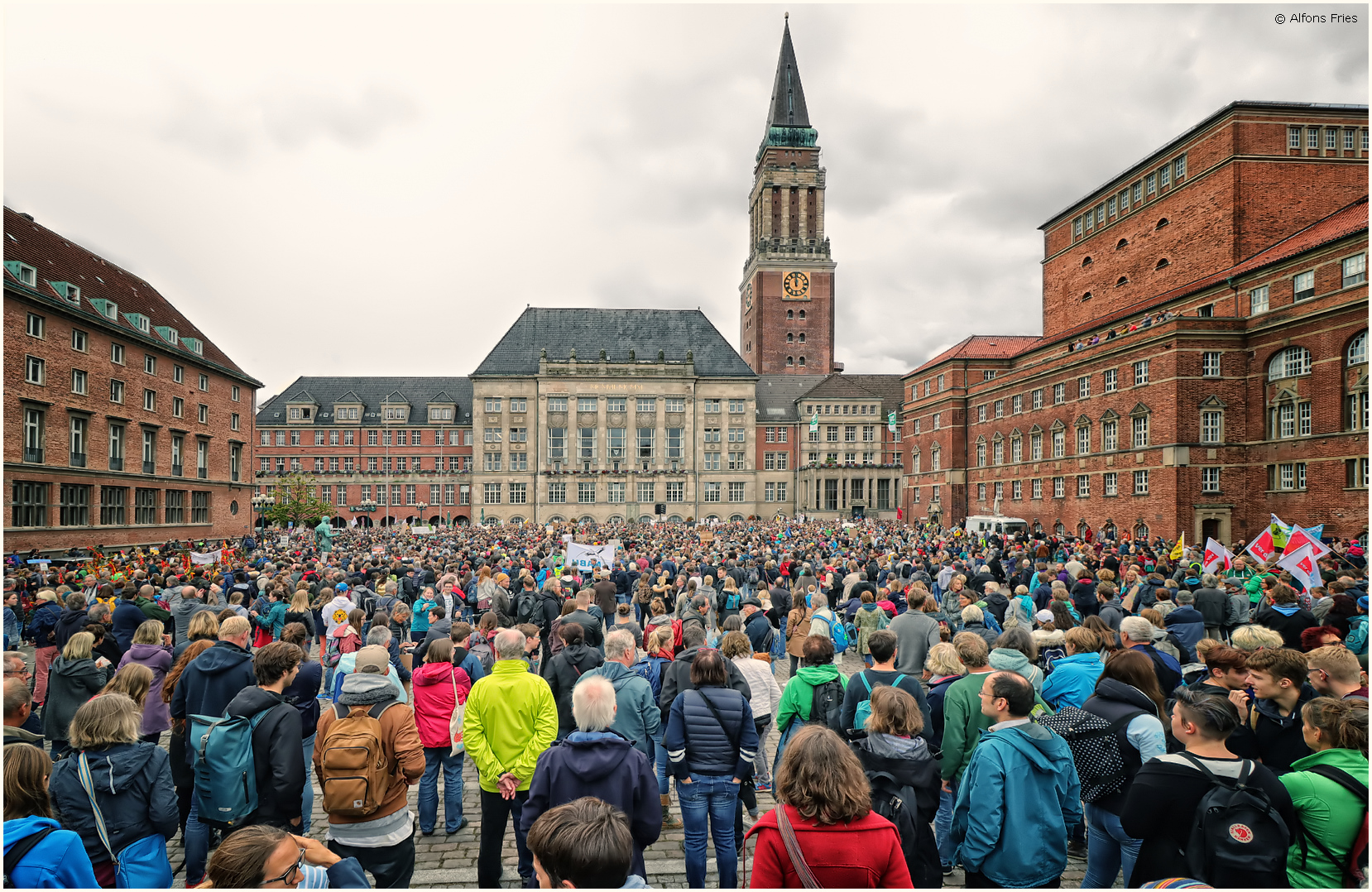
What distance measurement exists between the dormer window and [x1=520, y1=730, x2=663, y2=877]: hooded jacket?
37613mm

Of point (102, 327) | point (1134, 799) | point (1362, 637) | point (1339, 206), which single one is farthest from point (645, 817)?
point (1339, 206)

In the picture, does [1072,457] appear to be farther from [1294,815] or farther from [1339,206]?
[1294,815]

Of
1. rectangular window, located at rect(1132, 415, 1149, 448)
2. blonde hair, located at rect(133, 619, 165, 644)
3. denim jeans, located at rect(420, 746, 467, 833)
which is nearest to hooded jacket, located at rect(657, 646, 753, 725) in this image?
denim jeans, located at rect(420, 746, 467, 833)

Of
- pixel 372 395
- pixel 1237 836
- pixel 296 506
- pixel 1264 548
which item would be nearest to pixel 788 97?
pixel 372 395

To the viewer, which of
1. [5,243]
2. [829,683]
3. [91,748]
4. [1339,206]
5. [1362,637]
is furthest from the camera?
[1339,206]

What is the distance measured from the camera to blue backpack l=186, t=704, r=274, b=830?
4.93m

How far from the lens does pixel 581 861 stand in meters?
2.79

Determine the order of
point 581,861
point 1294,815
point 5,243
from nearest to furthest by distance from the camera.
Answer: point 581,861, point 1294,815, point 5,243

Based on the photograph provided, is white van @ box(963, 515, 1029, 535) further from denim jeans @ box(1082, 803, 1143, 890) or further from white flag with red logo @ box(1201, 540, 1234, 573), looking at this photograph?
denim jeans @ box(1082, 803, 1143, 890)

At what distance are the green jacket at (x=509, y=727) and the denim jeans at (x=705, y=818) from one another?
1.09 m

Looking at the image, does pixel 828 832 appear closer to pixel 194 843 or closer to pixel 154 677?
pixel 194 843

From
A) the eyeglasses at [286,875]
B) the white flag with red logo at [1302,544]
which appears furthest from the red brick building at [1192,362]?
the eyeglasses at [286,875]

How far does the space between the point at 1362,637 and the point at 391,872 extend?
10.5 m

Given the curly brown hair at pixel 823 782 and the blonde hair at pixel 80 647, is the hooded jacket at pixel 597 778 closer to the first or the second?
the curly brown hair at pixel 823 782
